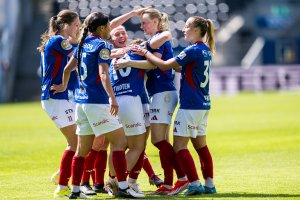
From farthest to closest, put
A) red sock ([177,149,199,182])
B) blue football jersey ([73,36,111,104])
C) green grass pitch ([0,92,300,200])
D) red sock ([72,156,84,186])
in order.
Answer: green grass pitch ([0,92,300,200])
red sock ([177,149,199,182])
red sock ([72,156,84,186])
blue football jersey ([73,36,111,104])

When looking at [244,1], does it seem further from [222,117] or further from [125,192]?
[125,192]

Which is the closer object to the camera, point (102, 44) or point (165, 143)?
point (102, 44)

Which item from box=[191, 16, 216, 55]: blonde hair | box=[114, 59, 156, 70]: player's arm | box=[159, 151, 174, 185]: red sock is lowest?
box=[159, 151, 174, 185]: red sock

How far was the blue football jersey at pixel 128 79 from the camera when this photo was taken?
35.5ft

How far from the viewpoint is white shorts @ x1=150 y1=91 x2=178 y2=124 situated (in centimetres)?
1117

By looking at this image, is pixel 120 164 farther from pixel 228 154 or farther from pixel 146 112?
pixel 228 154

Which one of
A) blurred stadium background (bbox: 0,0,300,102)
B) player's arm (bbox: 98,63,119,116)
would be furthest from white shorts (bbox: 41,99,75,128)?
blurred stadium background (bbox: 0,0,300,102)

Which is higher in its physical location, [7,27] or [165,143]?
[7,27]

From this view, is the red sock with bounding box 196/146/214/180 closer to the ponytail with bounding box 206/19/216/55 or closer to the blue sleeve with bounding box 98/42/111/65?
the ponytail with bounding box 206/19/216/55

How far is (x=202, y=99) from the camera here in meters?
11.0

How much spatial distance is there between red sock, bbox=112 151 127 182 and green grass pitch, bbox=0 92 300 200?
0.46 metres

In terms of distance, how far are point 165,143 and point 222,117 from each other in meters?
17.3

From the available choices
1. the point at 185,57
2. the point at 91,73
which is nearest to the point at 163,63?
the point at 185,57

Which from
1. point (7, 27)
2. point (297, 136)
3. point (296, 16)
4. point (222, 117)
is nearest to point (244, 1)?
point (296, 16)
